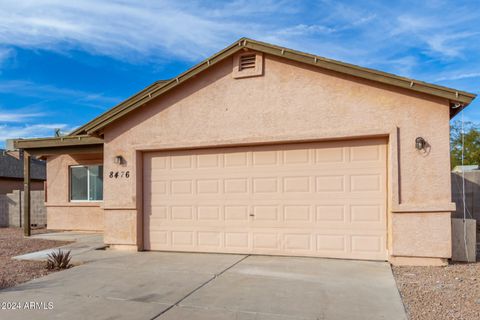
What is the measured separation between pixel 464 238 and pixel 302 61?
5.19m

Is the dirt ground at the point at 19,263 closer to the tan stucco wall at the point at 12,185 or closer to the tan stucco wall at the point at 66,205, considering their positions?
the tan stucco wall at the point at 66,205

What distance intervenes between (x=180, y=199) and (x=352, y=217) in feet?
14.3

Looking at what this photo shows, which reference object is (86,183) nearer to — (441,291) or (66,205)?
(66,205)

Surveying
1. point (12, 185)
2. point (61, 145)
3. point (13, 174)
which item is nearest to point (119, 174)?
point (61, 145)

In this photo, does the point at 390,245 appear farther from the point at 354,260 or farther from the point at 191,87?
the point at 191,87

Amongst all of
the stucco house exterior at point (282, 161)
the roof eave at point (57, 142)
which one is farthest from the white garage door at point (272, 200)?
the roof eave at point (57, 142)

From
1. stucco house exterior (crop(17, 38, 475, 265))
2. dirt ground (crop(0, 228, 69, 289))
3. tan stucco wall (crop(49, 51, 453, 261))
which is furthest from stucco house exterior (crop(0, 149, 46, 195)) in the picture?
stucco house exterior (crop(17, 38, 475, 265))

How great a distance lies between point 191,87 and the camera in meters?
10.1

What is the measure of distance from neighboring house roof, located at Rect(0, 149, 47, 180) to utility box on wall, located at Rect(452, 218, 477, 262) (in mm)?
28733

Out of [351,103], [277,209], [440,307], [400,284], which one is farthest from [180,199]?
[440,307]

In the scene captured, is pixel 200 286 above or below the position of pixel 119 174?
below

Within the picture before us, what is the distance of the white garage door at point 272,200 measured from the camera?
8.73m

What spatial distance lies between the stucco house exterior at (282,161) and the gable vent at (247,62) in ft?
0.08

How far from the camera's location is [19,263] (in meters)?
9.09
